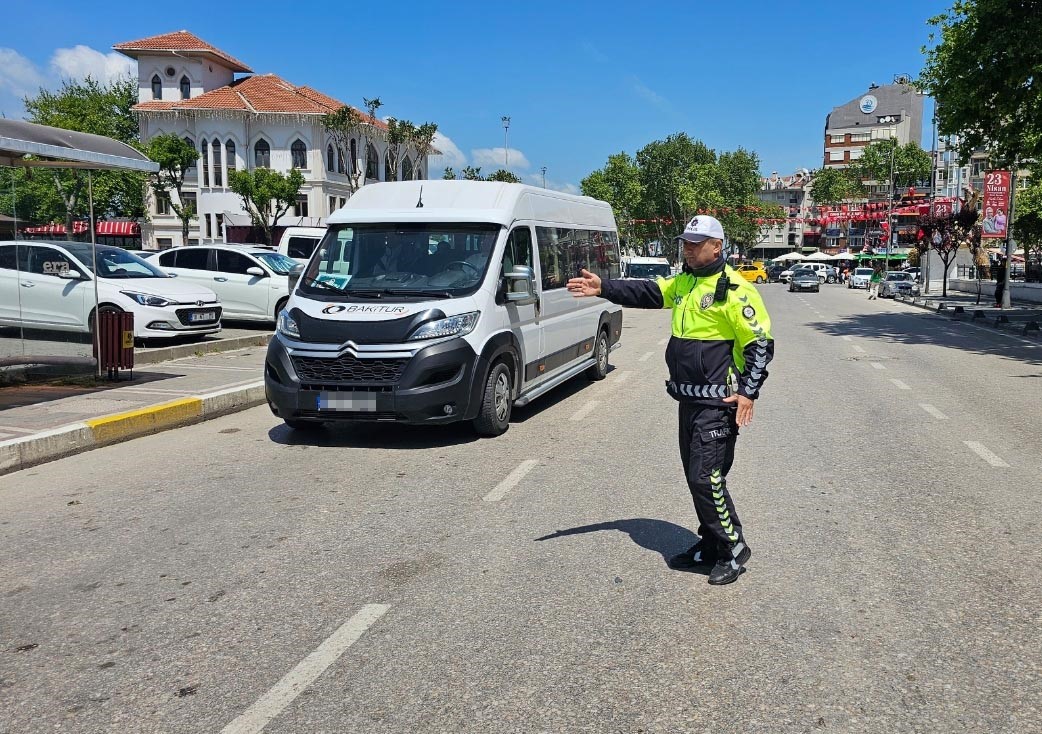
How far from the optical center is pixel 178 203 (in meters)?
62.1

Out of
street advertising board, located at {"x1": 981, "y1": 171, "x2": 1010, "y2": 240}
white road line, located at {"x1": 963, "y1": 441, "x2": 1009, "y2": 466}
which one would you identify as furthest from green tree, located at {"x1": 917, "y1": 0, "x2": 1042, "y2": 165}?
white road line, located at {"x1": 963, "y1": 441, "x2": 1009, "y2": 466}

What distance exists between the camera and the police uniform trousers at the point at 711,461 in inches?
176

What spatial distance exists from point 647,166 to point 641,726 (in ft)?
350

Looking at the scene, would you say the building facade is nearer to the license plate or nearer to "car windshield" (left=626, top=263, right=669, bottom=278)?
"car windshield" (left=626, top=263, right=669, bottom=278)

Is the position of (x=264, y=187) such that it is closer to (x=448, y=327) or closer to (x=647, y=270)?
(x=647, y=270)

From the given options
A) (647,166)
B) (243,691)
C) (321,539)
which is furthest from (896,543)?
(647,166)

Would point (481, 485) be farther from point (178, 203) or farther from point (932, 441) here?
point (178, 203)

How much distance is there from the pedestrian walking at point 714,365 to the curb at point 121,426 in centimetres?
541

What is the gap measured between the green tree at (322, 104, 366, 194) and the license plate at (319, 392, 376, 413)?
42.8 meters

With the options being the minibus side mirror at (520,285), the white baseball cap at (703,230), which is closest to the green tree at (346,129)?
the minibus side mirror at (520,285)

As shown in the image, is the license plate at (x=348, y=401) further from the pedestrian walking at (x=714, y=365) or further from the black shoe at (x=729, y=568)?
the black shoe at (x=729, y=568)

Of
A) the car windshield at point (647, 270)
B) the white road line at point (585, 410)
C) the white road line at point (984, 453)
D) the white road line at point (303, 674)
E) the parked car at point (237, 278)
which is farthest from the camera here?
the car windshield at point (647, 270)

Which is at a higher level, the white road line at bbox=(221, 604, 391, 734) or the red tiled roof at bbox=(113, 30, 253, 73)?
the red tiled roof at bbox=(113, 30, 253, 73)

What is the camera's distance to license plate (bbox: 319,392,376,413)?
7.66m
